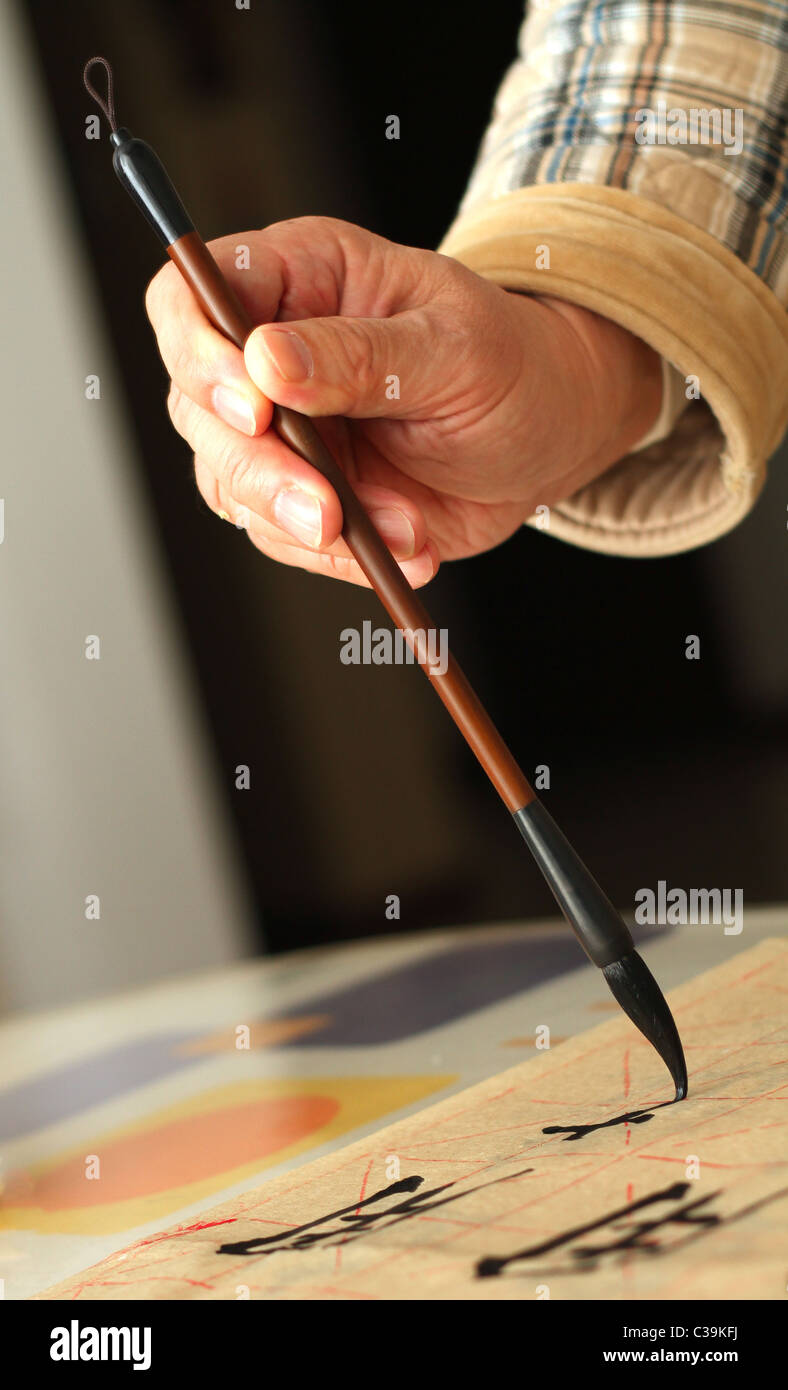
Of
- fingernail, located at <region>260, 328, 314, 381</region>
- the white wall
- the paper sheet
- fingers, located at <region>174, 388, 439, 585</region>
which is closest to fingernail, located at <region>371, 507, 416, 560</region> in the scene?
fingers, located at <region>174, 388, 439, 585</region>

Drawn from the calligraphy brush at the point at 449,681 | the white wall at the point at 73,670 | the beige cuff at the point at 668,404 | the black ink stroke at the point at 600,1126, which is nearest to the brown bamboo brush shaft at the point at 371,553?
the calligraphy brush at the point at 449,681

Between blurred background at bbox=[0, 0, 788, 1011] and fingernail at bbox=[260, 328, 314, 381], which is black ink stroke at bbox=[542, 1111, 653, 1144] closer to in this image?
fingernail at bbox=[260, 328, 314, 381]

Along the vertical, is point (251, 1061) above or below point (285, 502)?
below

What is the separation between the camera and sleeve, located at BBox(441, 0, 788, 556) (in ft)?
2.15

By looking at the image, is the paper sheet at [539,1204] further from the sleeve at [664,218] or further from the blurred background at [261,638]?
the blurred background at [261,638]

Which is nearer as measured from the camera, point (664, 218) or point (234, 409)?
point (234, 409)

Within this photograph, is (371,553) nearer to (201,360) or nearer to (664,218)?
(201,360)

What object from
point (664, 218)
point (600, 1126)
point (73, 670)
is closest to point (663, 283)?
point (664, 218)

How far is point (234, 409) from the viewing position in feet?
1.59

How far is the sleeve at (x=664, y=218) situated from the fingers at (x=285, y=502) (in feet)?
0.54

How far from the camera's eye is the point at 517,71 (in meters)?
0.82

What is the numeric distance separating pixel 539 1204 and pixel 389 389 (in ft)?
1.04

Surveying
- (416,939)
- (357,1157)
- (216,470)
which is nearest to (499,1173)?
(357,1157)
